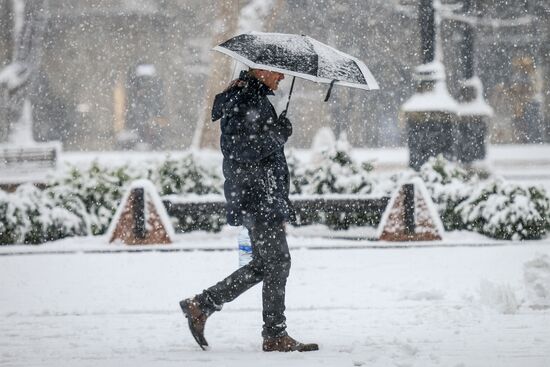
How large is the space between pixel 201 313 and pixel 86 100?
2905 cm

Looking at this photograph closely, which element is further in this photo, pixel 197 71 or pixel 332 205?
pixel 197 71

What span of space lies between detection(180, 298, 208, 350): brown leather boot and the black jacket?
573mm

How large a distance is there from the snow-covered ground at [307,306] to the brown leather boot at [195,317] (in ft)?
0.44

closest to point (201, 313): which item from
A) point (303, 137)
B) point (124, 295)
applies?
point (124, 295)

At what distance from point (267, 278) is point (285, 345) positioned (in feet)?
1.38

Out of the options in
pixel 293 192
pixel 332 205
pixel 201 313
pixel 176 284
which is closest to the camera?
pixel 201 313

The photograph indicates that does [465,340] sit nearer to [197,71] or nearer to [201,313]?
[201,313]

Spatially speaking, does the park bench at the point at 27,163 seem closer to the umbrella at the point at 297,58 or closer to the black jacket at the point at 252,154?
the umbrella at the point at 297,58

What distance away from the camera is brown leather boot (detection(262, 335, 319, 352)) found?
5.00m

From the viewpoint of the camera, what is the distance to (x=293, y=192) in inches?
450

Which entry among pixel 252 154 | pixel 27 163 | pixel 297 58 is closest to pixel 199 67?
pixel 27 163

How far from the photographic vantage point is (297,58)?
16.5 ft

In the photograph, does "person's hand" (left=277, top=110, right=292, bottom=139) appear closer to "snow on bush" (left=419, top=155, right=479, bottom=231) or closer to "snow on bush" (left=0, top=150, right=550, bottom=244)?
"snow on bush" (left=0, top=150, right=550, bottom=244)

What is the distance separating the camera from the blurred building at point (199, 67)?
103 ft
